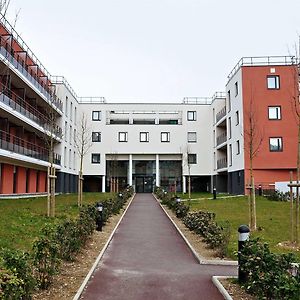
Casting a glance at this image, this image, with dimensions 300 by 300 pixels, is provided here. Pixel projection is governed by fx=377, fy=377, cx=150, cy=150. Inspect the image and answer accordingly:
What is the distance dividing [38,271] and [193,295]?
266 centimetres

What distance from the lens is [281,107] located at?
113ft

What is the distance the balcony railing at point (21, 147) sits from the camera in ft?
88.9

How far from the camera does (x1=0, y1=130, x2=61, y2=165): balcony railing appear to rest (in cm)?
2710

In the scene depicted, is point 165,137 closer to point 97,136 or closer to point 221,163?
point 97,136

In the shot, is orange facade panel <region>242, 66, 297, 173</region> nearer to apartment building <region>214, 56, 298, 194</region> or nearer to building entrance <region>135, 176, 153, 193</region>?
apartment building <region>214, 56, 298, 194</region>

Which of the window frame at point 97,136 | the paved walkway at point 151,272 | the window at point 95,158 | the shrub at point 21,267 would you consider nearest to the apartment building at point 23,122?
the window at point 95,158

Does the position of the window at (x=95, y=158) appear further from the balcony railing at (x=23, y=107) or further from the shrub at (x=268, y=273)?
the shrub at (x=268, y=273)

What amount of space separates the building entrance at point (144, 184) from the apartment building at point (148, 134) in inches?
5.6

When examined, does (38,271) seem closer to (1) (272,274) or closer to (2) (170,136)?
(1) (272,274)

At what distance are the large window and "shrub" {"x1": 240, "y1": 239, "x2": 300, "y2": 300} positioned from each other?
29210mm

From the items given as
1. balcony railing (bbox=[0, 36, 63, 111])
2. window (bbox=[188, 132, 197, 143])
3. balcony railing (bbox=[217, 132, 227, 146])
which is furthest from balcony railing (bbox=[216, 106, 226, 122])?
balcony railing (bbox=[0, 36, 63, 111])

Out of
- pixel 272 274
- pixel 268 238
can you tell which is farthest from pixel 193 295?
pixel 268 238

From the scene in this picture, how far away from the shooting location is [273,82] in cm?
3497

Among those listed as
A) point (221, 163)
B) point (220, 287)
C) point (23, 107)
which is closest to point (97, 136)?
point (221, 163)
